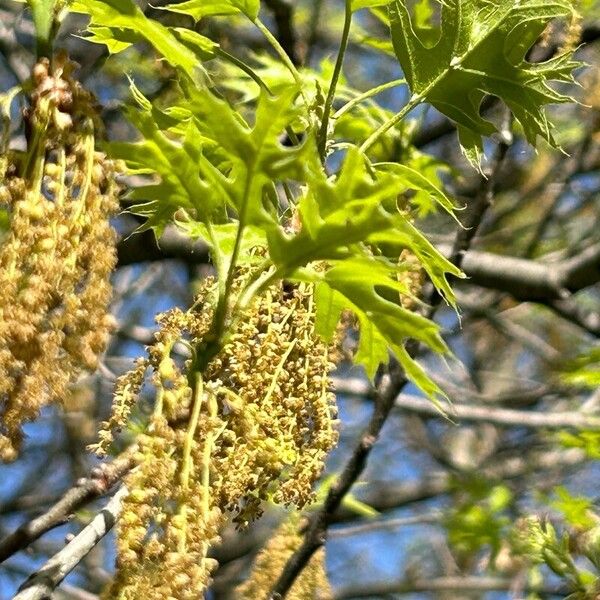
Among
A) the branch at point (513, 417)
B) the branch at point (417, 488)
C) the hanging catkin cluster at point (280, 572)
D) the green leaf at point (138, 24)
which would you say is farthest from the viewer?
the branch at point (417, 488)

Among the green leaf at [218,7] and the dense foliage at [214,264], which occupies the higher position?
the green leaf at [218,7]

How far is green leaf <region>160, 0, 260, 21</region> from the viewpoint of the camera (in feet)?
5.83

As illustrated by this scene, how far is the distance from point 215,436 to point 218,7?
0.86m

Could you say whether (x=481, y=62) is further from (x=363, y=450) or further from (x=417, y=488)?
(x=417, y=488)

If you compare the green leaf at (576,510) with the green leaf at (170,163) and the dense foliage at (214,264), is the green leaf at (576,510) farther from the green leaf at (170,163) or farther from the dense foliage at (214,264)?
the green leaf at (170,163)

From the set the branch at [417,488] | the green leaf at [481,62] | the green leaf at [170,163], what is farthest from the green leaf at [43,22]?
the branch at [417,488]

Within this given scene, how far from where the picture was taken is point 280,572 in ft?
8.51

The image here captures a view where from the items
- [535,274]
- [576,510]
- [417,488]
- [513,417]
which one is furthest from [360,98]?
[417,488]

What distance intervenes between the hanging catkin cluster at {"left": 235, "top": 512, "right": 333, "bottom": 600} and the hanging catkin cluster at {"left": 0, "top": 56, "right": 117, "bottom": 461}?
4.06 ft

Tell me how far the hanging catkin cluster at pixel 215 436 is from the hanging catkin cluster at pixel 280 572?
92 cm

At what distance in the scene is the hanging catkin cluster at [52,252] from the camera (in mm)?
1198

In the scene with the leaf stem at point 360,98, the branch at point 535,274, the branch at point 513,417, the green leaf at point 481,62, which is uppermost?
the green leaf at point 481,62

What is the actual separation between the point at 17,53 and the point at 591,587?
2384mm

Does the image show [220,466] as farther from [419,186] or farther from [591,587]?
[591,587]
